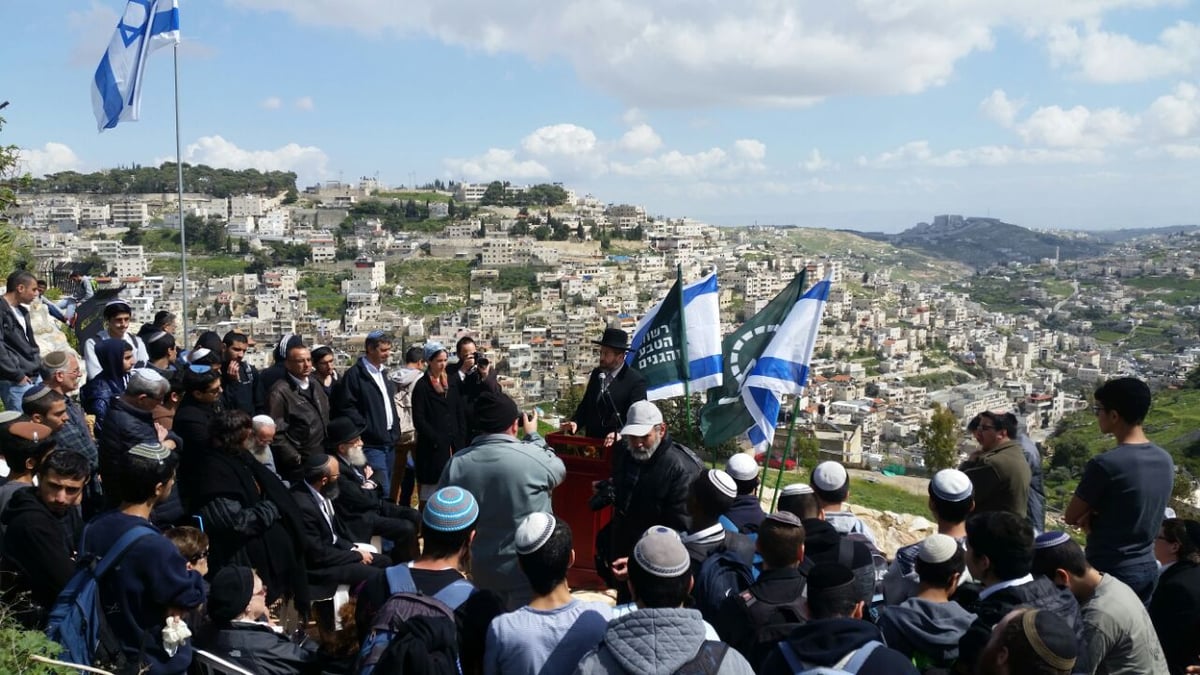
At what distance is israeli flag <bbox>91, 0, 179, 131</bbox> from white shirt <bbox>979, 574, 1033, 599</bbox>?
10.0 meters

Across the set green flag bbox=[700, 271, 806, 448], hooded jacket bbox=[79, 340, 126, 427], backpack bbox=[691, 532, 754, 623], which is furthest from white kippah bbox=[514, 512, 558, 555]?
hooded jacket bbox=[79, 340, 126, 427]

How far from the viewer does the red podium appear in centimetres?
511

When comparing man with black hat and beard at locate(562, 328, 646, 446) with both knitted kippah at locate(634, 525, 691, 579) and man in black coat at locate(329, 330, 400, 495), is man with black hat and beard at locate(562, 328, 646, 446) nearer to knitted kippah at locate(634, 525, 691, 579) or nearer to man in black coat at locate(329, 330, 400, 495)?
man in black coat at locate(329, 330, 400, 495)

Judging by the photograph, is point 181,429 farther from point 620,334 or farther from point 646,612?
point 646,612

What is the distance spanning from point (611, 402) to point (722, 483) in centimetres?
201

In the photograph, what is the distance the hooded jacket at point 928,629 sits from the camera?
2.75m

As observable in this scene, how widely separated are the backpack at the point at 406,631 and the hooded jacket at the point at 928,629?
136 centimetres

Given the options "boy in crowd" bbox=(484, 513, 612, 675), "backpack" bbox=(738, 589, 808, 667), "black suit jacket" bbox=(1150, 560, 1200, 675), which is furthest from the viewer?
"black suit jacket" bbox=(1150, 560, 1200, 675)

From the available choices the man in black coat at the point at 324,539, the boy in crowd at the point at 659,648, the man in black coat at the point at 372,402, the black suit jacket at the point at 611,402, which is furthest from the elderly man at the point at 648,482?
the man in black coat at the point at 372,402

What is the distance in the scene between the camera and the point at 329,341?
71000mm

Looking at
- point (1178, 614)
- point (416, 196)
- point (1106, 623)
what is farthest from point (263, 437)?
point (416, 196)

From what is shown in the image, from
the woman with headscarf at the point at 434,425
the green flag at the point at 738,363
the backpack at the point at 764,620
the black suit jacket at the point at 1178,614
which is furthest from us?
the green flag at the point at 738,363

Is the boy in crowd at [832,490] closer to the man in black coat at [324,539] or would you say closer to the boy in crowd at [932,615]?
the boy in crowd at [932,615]

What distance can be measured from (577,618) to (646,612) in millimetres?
352
